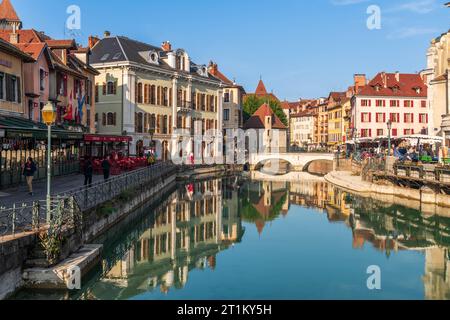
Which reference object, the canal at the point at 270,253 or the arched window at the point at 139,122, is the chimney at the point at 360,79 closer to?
the arched window at the point at 139,122

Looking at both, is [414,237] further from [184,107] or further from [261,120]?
[261,120]

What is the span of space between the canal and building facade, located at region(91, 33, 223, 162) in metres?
18.8

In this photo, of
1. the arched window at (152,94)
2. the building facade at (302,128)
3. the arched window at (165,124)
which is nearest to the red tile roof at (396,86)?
the arched window at (165,124)

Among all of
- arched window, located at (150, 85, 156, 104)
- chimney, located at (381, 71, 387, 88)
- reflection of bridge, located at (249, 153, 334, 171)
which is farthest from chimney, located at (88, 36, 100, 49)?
chimney, located at (381, 71, 387, 88)

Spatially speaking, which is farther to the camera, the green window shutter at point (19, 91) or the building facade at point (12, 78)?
the green window shutter at point (19, 91)

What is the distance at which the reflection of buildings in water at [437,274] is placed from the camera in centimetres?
1725

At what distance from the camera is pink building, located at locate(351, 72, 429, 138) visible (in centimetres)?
8012

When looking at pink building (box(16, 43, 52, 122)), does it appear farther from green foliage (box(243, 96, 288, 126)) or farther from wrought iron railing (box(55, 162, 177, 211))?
green foliage (box(243, 96, 288, 126))

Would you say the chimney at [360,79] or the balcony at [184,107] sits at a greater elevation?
the chimney at [360,79]

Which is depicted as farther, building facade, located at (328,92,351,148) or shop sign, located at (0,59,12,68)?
building facade, located at (328,92,351,148)

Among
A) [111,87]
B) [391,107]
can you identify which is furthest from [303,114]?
[111,87]

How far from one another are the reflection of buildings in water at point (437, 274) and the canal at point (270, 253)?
33 mm
